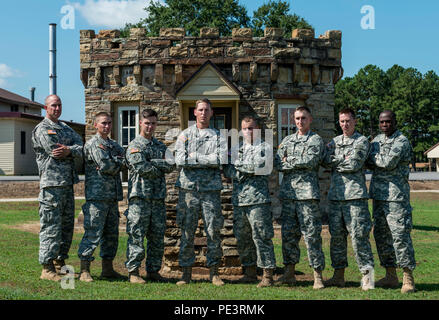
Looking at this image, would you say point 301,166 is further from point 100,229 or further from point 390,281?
point 100,229

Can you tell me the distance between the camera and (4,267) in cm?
703

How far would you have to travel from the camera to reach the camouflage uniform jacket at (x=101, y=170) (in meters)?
5.91

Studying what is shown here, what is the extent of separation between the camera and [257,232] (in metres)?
5.69

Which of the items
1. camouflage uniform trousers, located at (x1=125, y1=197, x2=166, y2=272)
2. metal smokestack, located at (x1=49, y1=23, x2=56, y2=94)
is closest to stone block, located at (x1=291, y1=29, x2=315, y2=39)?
camouflage uniform trousers, located at (x1=125, y1=197, x2=166, y2=272)

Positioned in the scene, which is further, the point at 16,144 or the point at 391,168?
the point at 16,144

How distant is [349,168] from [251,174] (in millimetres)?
1208

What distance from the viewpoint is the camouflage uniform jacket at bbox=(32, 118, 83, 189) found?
234 inches

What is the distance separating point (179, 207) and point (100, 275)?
60.4 inches

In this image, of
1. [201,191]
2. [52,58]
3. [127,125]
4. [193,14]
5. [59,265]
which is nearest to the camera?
[201,191]

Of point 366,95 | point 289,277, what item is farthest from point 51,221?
point 366,95

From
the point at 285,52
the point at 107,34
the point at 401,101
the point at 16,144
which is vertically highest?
the point at 401,101

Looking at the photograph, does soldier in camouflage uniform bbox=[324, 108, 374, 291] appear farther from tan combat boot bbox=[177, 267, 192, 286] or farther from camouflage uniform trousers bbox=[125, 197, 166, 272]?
camouflage uniform trousers bbox=[125, 197, 166, 272]
